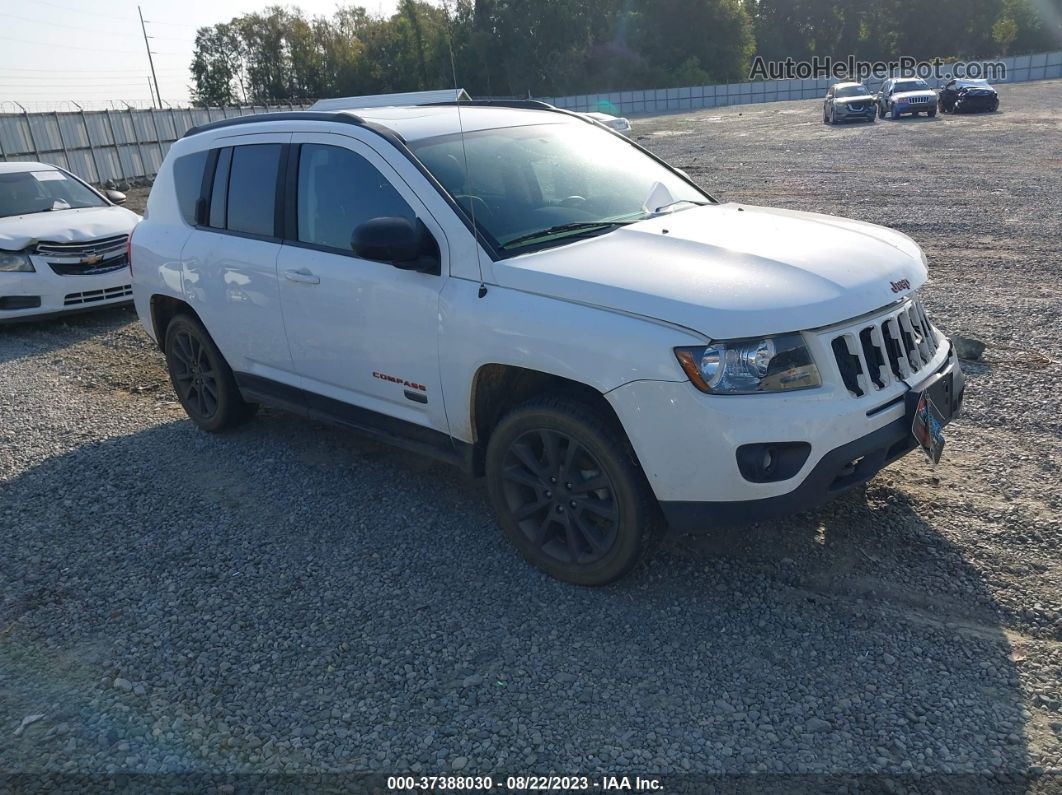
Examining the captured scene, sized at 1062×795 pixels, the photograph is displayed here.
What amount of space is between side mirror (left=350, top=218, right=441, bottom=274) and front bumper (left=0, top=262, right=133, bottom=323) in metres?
6.14

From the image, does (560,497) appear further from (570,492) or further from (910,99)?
(910,99)

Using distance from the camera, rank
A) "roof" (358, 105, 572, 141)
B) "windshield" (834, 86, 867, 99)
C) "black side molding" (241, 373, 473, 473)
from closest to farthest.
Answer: "black side molding" (241, 373, 473, 473), "roof" (358, 105, 572, 141), "windshield" (834, 86, 867, 99)

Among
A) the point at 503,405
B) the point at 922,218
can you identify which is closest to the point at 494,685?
Result: the point at 503,405

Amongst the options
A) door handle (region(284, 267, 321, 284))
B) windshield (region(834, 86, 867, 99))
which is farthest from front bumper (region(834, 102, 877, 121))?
door handle (region(284, 267, 321, 284))

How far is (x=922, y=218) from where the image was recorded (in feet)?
39.0

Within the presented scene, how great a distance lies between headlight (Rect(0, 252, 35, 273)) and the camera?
8867 mm

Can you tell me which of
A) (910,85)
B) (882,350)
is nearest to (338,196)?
(882,350)

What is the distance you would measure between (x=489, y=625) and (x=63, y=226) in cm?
822

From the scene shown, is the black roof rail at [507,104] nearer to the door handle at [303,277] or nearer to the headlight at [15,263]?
the door handle at [303,277]

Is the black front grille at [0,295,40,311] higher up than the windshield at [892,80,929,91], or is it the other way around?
the windshield at [892,80,929,91]

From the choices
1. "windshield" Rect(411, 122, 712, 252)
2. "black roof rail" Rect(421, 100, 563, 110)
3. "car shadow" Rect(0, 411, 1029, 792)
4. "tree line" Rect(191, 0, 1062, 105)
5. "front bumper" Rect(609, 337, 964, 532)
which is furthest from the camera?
"tree line" Rect(191, 0, 1062, 105)

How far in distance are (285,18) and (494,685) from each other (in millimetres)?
92070

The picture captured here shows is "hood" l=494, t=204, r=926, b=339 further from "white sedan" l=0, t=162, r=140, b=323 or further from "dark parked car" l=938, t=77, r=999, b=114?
"dark parked car" l=938, t=77, r=999, b=114

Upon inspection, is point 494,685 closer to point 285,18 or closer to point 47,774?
point 47,774
